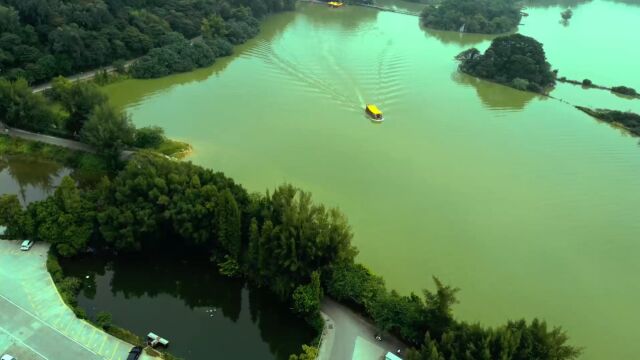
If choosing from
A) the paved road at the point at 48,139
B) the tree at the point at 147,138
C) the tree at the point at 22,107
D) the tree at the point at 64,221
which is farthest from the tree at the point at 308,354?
the tree at the point at 22,107

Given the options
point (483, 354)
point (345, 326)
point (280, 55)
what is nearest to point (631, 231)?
point (483, 354)

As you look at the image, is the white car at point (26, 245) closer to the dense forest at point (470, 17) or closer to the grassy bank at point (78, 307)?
the grassy bank at point (78, 307)

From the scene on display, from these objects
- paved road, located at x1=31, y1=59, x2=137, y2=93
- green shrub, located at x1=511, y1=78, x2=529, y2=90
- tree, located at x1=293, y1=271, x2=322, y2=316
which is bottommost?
tree, located at x1=293, y1=271, x2=322, y2=316

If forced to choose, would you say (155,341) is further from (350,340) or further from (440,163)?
(440,163)

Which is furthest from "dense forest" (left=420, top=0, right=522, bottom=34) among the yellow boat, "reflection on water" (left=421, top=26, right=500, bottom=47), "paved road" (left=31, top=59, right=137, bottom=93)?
"paved road" (left=31, top=59, right=137, bottom=93)

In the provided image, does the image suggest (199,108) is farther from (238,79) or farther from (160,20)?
(160,20)

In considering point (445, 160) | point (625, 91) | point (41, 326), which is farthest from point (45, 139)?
point (625, 91)

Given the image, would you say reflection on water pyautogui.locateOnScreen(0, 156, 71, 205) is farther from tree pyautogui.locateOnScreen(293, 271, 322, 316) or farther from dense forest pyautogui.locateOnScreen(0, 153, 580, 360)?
tree pyautogui.locateOnScreen(293, 271, 322, 316)
